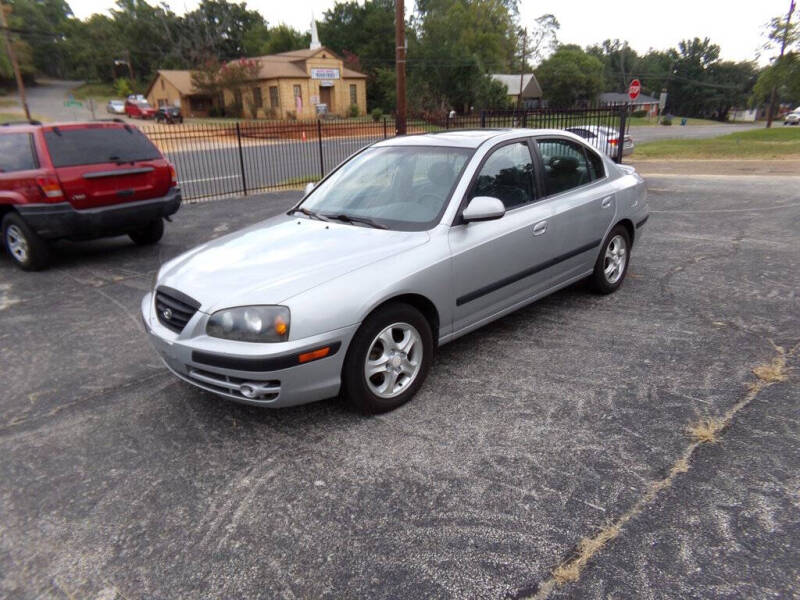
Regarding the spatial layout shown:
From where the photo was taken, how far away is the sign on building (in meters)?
50.8

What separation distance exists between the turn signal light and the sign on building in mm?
52489

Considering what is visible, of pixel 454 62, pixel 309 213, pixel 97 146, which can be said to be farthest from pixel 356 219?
pixel 454 62

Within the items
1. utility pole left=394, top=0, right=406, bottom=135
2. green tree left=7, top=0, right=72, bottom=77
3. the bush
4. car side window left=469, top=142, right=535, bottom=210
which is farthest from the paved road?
green tree left=7, top=0, right=72, bottom=77

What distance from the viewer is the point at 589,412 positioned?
3422 mm

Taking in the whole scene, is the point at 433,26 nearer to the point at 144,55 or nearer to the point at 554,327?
the point at 144,55

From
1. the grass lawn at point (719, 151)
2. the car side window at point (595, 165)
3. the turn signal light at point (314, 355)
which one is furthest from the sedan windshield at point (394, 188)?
the grass lawn at point (719, 151)

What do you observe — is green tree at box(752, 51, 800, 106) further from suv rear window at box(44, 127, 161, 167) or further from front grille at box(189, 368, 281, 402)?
front grille at box(189, 368, 281, 402)

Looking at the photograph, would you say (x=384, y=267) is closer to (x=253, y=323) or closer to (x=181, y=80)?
(x=253, y=323)

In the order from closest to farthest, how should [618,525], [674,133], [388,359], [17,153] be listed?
[618,525]
[388,359]
[17,153]
[674,133]

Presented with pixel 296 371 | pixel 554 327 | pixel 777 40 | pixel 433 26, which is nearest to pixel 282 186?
pixel 554 327

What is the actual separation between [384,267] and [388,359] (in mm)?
A: 561

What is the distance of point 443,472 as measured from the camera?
9.54ft

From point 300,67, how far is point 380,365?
175ft

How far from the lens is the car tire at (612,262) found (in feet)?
17.1
